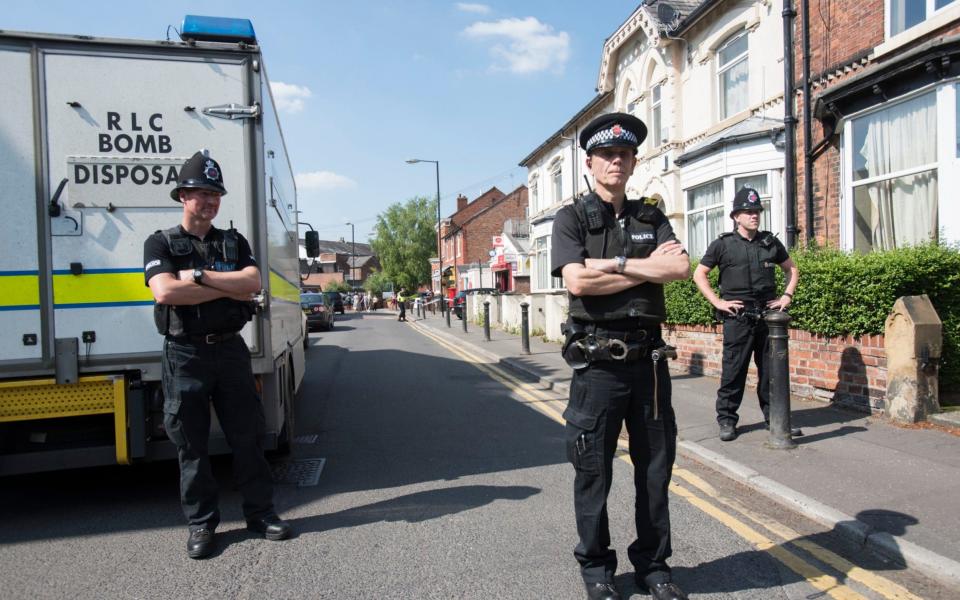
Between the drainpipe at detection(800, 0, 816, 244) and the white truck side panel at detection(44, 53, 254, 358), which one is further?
the drainpipe at detection(800, 0, 816, 244)

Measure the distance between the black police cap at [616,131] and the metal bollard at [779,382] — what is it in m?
3.03

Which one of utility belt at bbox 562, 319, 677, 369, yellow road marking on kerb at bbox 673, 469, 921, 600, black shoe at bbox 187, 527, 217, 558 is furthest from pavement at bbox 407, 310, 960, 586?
black shoe at bbox 187, 527, 217, 558

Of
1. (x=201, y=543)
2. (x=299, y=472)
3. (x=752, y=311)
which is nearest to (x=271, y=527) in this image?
(x=201, y=543)

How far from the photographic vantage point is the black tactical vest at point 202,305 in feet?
12.2

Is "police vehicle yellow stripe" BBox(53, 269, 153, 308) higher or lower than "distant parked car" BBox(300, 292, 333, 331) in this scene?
higher

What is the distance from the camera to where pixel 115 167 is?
13.8 feet

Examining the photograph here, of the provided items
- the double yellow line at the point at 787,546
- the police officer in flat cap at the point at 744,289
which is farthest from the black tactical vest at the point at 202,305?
the police officer in flat cap at the point at 744,289

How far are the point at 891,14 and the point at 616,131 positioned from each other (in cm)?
849

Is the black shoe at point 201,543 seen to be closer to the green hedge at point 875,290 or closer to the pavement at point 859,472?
the pavement at point 859,472

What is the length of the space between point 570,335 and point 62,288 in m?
3.24

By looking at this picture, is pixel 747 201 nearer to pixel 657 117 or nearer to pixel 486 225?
pixel 657 117

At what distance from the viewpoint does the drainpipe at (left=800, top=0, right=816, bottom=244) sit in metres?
10.4

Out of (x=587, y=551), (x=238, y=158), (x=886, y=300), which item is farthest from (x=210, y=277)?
(x=886, y=300)

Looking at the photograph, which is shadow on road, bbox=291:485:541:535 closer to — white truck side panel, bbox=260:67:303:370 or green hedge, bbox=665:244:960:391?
white truck side panel, bbox=260:67:303:370
